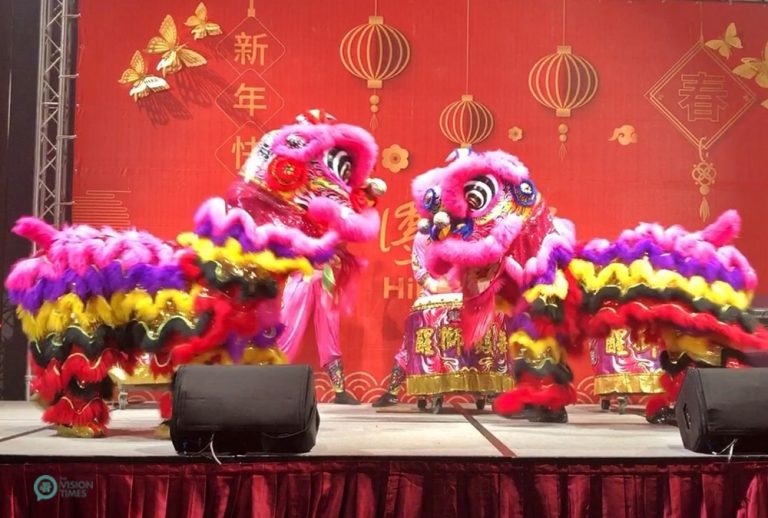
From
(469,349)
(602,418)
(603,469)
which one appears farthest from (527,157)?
(603,469)

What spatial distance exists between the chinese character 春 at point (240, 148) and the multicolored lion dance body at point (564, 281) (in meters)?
1.59

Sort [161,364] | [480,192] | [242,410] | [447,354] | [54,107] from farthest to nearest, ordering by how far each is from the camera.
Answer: [54,107] < [447,354] < [480,192] < [161,364] < [242,410]

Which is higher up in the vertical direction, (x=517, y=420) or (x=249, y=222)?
(x=249, y=222)

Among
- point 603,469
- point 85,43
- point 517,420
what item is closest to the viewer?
point 603,469

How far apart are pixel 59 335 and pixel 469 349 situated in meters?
1.88

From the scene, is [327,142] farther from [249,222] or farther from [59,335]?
[59,335]

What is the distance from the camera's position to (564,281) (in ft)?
10.2

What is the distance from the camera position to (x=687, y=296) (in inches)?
118

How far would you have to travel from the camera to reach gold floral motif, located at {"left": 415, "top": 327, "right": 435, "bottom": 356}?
158 inches

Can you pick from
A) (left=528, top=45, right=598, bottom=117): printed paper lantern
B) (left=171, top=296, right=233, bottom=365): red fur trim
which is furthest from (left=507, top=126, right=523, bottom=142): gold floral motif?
(left=171, top=296, right=233, bottom=365): red fur trim

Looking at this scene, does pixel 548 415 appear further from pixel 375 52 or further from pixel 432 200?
pixel 375 52

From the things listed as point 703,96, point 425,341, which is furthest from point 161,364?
point 703,96

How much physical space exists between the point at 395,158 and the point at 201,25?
1.27 metres

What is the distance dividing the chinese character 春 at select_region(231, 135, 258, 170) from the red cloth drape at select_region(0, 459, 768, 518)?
2697 millimetres
